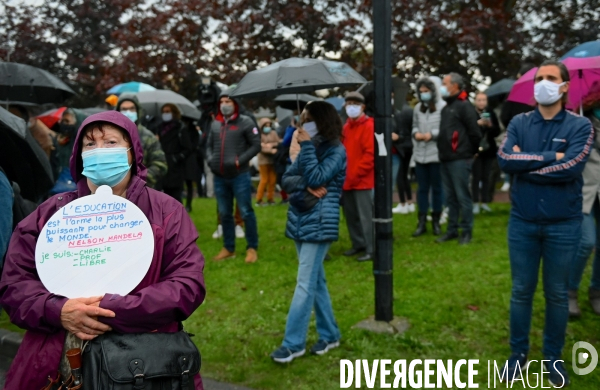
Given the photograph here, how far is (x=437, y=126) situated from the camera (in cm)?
893

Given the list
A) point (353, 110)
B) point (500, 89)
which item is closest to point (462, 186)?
point (353, 110)

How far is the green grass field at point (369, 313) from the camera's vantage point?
488cm

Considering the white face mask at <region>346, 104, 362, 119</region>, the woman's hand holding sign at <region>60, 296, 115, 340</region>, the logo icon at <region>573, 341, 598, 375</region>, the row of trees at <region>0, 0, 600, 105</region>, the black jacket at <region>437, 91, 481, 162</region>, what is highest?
the row of trees at <region>0, 0, 600, 105</region>

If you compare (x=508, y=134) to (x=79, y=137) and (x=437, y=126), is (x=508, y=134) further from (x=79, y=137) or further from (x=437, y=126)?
(x=437, y=126)

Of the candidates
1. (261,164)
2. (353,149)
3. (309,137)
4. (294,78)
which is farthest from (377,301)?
(261,164)

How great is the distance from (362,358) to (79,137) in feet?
9.53

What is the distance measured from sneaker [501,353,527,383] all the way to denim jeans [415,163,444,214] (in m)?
4.65

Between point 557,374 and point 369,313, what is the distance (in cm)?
183

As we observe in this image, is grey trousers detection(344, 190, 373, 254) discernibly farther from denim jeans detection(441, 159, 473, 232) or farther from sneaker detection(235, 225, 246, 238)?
sneaker detection(235, 225, 246, 238)

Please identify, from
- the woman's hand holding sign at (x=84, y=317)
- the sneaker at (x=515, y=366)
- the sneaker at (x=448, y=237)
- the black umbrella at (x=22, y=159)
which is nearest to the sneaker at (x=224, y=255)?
the sneaker at (x=448, y=237)

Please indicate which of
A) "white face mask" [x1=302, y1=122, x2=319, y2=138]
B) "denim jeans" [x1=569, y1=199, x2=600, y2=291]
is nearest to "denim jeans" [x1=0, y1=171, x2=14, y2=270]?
"white face mask" [x1=302, y1=122, x2=319, y2=138]

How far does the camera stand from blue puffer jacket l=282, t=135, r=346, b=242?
4.88 metres

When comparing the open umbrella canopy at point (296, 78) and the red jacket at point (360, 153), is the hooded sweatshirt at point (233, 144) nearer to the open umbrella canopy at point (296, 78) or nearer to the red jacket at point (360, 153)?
the red jacket at point (360, 153)

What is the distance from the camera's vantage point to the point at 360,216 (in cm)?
814
